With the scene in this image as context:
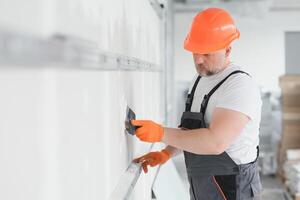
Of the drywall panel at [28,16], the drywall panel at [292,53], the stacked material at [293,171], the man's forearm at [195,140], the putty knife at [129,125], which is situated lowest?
the stacked material at [293,171]

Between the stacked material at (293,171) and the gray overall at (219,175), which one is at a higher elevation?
the gray overall at (219,175)

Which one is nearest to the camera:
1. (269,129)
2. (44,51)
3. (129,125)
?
Answer: (44,51)

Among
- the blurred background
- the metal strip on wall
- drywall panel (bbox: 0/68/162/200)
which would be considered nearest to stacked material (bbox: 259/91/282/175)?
the blurred background

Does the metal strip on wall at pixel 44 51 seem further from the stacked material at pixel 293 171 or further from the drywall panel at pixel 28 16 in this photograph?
the stacked material at pixel 293 171

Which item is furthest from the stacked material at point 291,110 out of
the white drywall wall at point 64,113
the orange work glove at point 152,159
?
the white drywall wall at point 64,113

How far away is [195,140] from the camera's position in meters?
1.91

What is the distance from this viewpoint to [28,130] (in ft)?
2.94

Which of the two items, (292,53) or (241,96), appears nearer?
(241,96)

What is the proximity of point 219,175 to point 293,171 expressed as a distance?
294cm

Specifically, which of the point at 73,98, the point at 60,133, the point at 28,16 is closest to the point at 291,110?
the point at 73,98

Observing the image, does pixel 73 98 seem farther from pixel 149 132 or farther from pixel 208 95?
pixel 208 95

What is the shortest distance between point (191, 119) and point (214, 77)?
0.25 metres

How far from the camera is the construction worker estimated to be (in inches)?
75.7

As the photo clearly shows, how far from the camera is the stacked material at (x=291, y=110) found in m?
5.85
